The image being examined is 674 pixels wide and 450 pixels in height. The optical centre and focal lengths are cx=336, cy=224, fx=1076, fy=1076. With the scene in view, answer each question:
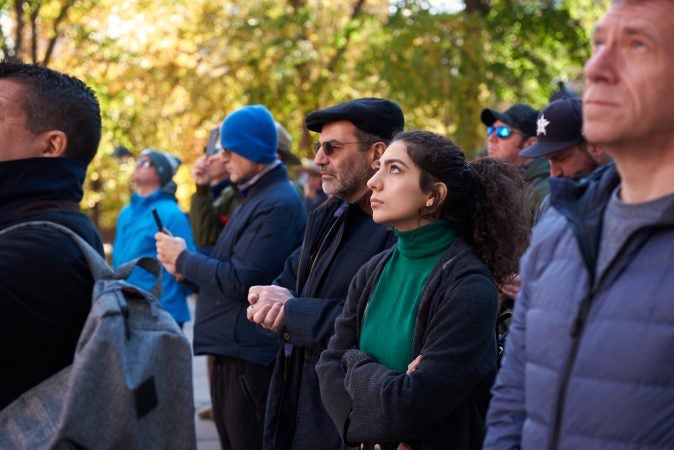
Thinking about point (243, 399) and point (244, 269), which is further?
point (243, 399)

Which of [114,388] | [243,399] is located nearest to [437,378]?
[114,388]

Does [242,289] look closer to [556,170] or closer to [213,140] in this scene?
[556,170]

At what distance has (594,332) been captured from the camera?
2262 mm

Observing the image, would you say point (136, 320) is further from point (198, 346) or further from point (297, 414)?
point (198, 346)

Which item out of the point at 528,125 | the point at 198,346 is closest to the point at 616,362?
the point at 198,346

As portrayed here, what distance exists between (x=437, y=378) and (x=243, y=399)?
8.36 ft

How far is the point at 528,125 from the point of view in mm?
6719

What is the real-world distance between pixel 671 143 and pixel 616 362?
480mm

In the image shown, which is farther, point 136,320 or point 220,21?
point 220,21

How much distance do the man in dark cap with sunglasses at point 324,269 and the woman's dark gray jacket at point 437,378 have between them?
0.70 metres

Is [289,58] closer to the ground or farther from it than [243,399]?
closer to the ground

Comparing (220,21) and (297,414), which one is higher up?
(297,414)

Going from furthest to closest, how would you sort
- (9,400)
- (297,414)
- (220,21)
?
(220,21) < (297,414) < (9,400)

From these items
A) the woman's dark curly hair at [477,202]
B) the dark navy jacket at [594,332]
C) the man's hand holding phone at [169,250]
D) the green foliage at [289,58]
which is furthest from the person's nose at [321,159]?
the green foliage at [289,58]
